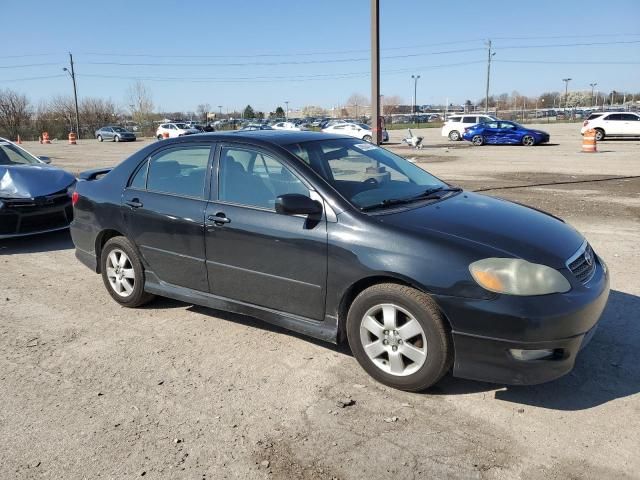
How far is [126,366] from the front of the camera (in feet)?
13.2

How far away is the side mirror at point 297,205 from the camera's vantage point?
373 cm

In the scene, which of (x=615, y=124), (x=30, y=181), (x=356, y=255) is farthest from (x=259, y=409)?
(x=615, y=124)

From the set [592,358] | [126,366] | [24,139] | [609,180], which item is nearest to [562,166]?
[609,180]

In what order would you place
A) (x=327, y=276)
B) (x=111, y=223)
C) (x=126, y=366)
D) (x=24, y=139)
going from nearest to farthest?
(x=327, y=276)
(x=126, y=366)
(x=111, y=223)
(x=24, y=139)

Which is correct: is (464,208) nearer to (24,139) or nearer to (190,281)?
(190,281)

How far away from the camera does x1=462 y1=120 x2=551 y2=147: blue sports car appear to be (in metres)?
28.4

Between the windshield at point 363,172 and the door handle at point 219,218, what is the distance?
0.72 m

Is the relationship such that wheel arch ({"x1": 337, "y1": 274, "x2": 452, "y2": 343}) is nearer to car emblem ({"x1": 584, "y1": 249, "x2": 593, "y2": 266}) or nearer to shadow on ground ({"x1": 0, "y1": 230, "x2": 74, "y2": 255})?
car emblem ({"x1": 584, "y1": 249, "x2": 593, "y2": 266})

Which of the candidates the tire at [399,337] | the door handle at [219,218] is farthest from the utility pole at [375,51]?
the tire at [399,337]

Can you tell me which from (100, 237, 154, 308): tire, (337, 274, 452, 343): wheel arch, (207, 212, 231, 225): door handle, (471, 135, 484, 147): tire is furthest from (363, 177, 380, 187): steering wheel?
(471, 135, 484, 147): tire

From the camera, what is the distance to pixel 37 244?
8062 mm

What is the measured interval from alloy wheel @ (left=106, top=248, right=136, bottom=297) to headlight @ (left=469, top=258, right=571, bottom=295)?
323 cm

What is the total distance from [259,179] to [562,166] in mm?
15789

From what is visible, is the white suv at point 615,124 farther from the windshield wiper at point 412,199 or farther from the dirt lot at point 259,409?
the dirt lot at point 259,409
